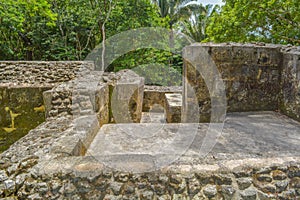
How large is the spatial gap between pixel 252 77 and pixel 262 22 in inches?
224

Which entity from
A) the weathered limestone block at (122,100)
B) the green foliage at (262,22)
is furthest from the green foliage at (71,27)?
the weathered limestone block at (122,100)

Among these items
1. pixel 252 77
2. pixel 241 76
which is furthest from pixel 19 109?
pixel 252 77

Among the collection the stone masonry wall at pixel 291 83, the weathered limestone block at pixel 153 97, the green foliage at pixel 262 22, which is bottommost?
the weathered limestone block at pixel 153 97

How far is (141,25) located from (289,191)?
9685 millimetres

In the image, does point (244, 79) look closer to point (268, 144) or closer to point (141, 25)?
point (268, 144)

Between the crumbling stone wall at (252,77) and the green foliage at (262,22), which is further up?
the green foliage at (262,22)

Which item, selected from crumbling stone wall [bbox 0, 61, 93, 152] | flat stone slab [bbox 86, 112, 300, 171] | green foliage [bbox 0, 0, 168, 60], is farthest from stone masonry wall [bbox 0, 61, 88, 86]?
green foliage [bbox 0, 0, 168, 60]

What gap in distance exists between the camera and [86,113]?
8.27 ft

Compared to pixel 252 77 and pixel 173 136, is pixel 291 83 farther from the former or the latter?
pixel 173 136

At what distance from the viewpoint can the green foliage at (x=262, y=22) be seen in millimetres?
7176

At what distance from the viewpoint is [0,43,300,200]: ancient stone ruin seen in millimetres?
1394

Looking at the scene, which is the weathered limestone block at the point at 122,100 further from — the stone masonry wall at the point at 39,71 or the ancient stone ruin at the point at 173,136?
the stone masonry wall at the point at 39,71

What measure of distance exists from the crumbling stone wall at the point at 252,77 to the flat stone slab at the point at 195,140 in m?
0.29

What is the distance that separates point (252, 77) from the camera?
3219 mm
